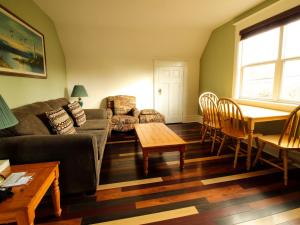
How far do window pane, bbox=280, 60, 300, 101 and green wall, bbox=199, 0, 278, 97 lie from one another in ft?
3.35

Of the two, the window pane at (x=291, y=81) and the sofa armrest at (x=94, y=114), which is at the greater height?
the window pane at (x=291, y=81)

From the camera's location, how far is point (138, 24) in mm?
3463

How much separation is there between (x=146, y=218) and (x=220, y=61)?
3580mm

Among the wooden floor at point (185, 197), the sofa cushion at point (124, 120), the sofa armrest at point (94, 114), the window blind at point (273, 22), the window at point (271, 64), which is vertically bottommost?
the wooden floor at point (185, 197)

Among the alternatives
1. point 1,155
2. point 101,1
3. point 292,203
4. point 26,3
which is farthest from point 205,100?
point 26,3

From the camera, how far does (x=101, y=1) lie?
254 centimetres

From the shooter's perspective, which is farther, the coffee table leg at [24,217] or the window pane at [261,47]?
the window pane at [261,47]

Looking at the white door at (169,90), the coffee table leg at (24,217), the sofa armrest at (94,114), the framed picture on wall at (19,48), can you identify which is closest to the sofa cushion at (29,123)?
the framed picture on wall at (19,48)

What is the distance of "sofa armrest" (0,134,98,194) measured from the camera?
4.71ft

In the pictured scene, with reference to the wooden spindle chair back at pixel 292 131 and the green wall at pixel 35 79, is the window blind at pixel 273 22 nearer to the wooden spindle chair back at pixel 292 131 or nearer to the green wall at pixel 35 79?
the wooden spindle chair back at pixel 292 131

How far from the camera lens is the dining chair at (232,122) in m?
2.20

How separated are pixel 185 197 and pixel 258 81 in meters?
2.56

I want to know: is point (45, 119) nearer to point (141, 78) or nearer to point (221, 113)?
point (221, 113)

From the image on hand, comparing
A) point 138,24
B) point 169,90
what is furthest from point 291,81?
point 138,24
